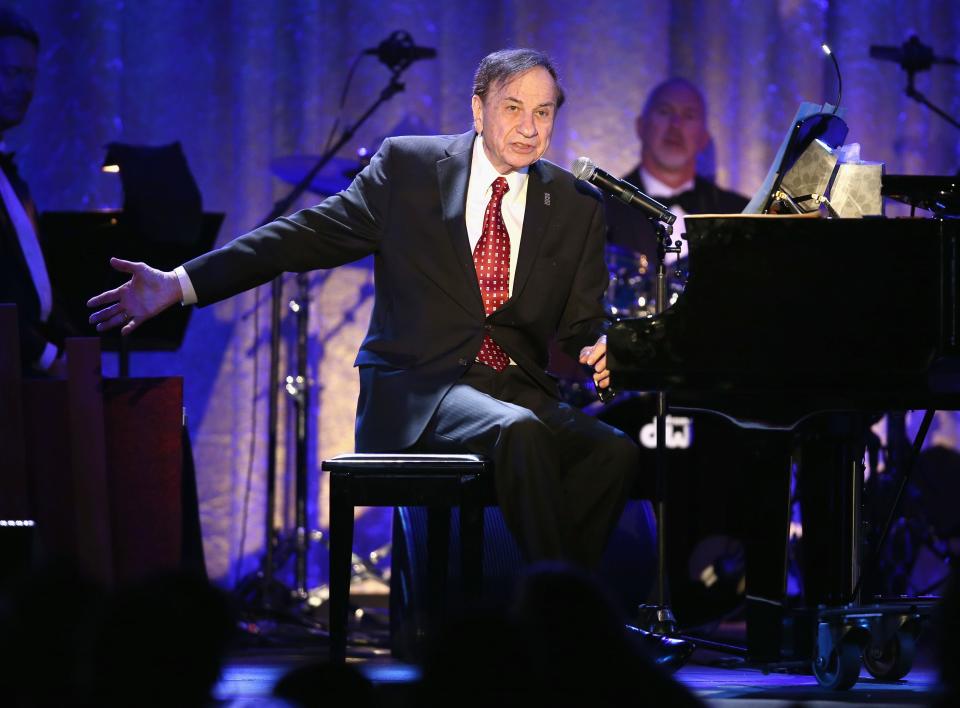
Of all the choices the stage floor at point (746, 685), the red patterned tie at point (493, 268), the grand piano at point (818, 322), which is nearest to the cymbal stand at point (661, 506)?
the stage floor at point (746, 685)

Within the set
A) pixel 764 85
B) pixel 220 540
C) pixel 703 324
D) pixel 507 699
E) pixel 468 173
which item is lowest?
pixel 220 540

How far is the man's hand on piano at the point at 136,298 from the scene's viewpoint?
10.9 ft

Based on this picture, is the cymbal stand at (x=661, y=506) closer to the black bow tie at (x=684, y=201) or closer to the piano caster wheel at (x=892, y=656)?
the piano caster wheel at (x=892, y=656)

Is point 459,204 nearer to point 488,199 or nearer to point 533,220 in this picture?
point 488,199

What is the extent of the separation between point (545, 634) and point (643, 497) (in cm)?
383

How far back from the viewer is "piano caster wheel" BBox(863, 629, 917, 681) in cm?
320

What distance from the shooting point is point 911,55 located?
228 inches

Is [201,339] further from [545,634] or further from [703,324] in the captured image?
[545,634]

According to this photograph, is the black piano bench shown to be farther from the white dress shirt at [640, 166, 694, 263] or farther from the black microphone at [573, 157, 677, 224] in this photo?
the white dress shirt at [640, 166, 694, 263]

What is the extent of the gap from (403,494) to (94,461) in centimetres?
95

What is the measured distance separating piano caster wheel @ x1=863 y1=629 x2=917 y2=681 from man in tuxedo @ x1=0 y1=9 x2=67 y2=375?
2778mm

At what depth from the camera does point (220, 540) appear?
6.12 m

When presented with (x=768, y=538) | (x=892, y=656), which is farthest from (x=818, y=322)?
(x=892, y=656)

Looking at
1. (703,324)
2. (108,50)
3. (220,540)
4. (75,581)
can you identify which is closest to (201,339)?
(220,540)
